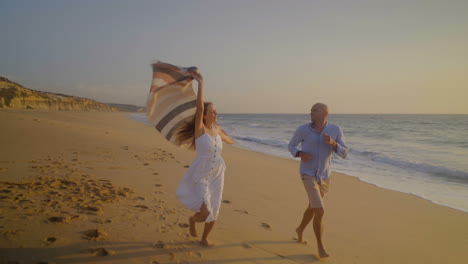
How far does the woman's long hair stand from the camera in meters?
3.77

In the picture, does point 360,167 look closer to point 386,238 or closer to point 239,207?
point 386,238

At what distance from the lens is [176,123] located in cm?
381

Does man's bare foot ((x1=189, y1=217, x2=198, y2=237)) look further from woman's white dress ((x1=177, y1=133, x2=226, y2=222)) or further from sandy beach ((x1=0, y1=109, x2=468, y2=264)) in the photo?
woman's white dress ((x1=177, y1=133, x2=226, y2=222))

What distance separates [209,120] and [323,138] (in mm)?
1587

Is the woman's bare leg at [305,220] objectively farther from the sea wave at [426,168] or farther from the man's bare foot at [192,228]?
the sea wave at [426,168]

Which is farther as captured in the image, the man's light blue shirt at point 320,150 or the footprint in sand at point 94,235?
the man's light blue shirt at point 320,150

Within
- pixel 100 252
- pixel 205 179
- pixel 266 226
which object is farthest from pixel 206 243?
pixel 266 226

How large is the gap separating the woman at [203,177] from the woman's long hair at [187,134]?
0.22 m

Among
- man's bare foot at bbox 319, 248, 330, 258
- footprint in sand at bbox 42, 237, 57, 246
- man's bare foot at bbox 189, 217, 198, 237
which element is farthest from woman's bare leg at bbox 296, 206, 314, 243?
footprint in sand at bbox 42, 237, 57, 246

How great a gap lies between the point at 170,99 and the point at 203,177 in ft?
4.01

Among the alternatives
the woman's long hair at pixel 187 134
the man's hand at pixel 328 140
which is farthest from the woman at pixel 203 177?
the man's hand at pixel 328 140

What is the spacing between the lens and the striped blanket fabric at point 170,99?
3713 mm

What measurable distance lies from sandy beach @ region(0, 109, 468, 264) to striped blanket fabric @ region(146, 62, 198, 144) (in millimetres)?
1452

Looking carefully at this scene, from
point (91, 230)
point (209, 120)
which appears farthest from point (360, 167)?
point (91, 230)
